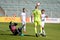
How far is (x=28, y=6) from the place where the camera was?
57875mm

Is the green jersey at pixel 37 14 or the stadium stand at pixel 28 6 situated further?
the stadium stand at pixel 28 6

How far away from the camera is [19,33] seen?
16969 mm

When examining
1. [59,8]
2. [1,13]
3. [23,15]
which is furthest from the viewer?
[59,8]

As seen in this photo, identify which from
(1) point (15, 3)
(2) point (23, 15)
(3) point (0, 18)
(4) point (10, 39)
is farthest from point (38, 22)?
(1) point (15, 3)

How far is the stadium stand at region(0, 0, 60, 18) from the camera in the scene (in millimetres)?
55188

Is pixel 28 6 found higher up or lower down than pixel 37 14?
higher up

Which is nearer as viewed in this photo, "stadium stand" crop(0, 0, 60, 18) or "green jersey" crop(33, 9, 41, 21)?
"green jersey" crop(33, 9, 41, 21)

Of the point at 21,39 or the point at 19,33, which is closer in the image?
the point at 21,39

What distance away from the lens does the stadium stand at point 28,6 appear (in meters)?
55.2

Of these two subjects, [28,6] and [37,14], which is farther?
[28,6]

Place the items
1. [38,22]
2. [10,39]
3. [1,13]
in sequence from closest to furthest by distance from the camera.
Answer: [10,39]
[38,22]
[1,13]

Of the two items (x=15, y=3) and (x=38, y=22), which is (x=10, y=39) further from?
(x=15, y=3)

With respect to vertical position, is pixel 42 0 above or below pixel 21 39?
above

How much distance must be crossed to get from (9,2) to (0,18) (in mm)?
12824
